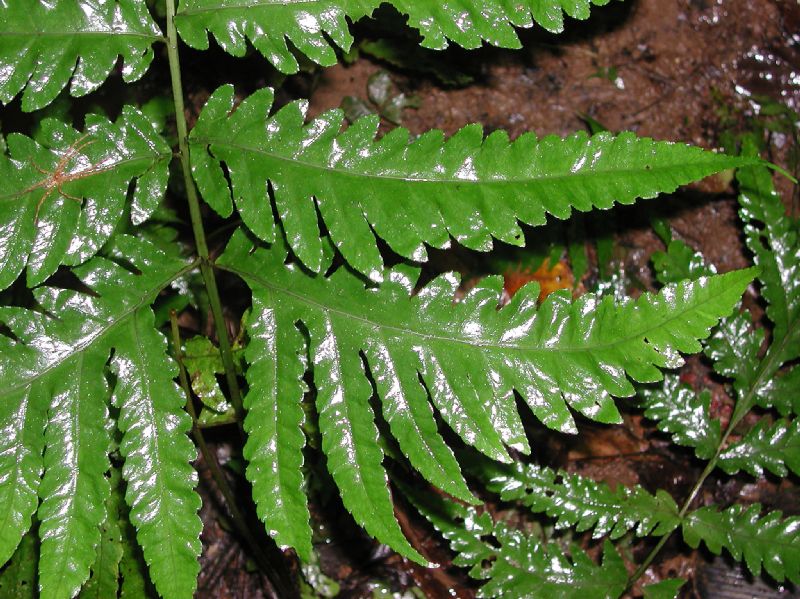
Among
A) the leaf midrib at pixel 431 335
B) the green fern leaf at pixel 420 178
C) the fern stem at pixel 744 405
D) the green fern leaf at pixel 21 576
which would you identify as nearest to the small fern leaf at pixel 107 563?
the green fern leaf at pixel 21 576

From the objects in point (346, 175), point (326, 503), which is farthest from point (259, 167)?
point (326, 503)

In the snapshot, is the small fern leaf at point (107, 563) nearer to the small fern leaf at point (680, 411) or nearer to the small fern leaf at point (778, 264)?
the small fern leaf at point (680, 411)

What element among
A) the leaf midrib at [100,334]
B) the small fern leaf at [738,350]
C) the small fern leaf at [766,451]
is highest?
the leaf midrib at [100,334]

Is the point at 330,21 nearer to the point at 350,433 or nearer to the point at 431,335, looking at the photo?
the point at 431,335

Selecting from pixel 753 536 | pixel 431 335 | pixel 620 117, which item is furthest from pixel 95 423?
pixel 620 117

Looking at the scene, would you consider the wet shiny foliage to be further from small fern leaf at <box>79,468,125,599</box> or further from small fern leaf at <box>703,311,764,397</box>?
small fern leaf at <box>703,311,764,397</box>
